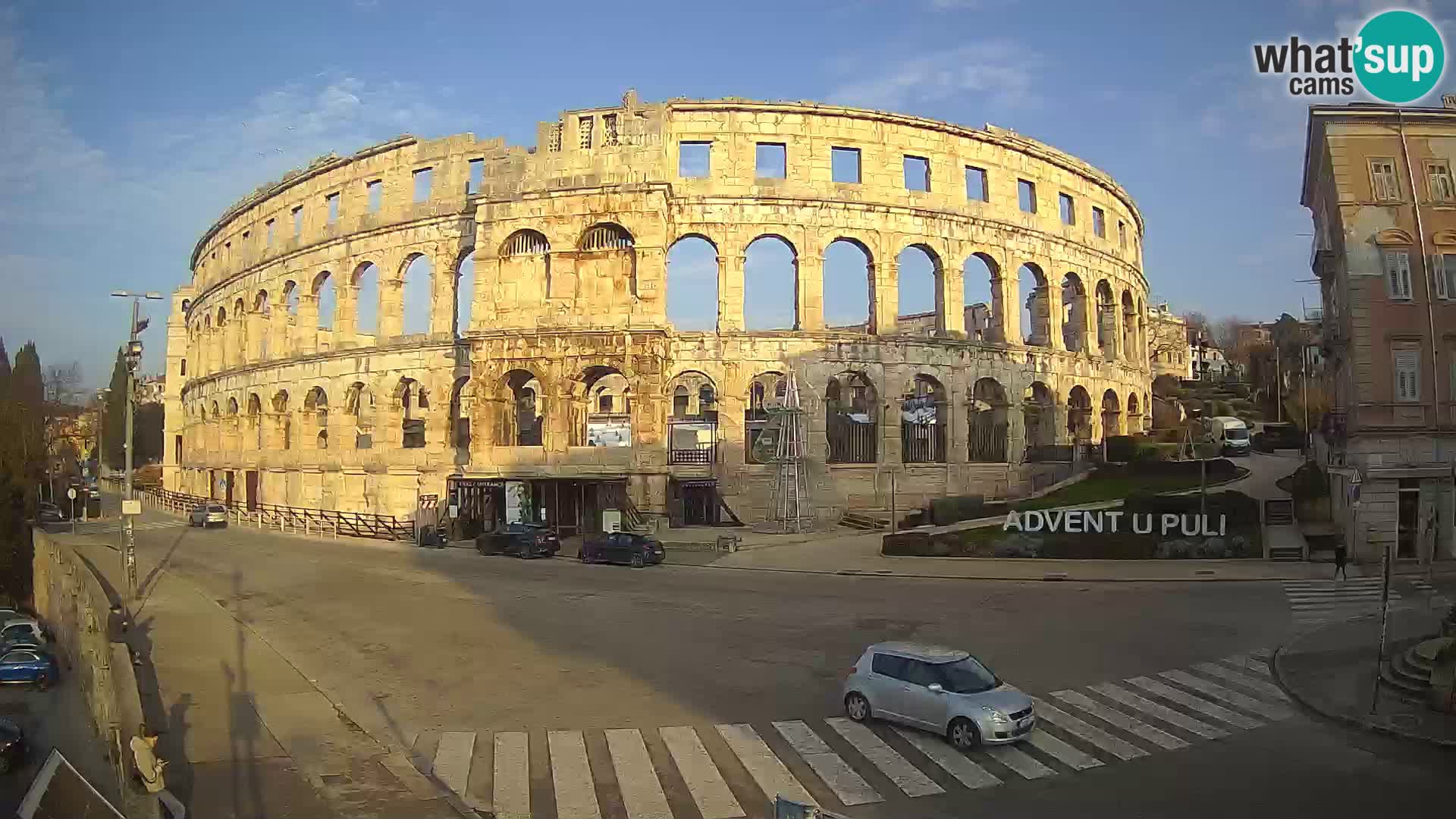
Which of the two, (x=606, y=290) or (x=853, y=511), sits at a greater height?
(x=606, y=290)

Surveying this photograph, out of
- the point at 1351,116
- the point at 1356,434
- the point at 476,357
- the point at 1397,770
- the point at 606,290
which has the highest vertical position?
the point at 1351,116

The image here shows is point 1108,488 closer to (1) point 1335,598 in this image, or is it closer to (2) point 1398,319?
(2) point 1398,319

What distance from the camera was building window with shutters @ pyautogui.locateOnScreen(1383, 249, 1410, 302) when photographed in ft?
99.3

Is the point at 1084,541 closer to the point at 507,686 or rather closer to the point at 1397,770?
the point at 1397,770

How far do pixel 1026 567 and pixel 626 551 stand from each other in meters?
14.3

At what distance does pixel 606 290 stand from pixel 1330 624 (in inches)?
1290

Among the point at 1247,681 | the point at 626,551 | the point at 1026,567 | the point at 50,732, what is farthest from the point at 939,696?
the point at 50,732

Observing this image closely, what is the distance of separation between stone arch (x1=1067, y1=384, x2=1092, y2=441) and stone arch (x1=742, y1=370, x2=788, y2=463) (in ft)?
57.9

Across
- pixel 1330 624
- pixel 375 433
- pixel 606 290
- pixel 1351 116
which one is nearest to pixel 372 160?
pixel 375 433

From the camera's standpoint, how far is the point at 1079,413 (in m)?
55.8

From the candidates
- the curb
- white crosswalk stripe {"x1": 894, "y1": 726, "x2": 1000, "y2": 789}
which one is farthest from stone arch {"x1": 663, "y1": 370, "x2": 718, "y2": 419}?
white crosswalk stripe {"x1": 894, "y1": 726, "x2": 1000, "y2": 789}

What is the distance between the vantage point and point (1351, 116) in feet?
102

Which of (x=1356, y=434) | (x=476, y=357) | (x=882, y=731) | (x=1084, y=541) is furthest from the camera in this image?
(x=476, y=357)

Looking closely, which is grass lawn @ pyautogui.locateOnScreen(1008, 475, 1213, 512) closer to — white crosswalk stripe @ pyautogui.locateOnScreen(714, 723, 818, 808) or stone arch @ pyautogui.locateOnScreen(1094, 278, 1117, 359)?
stone arch @ pyautogui.locateOnScreen(1094, 278, 1117, 359)
